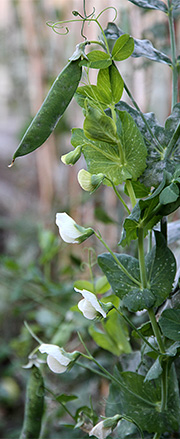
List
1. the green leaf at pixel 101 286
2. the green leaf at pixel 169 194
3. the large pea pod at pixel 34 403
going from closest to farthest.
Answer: the green leaf at pixel 169 194
the large pea pod at pixel 34 403
the green leaf at pixel 101 286

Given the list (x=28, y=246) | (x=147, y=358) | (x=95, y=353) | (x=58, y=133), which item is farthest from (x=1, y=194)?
(x=147, y=358)

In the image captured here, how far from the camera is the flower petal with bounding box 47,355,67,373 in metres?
0.30

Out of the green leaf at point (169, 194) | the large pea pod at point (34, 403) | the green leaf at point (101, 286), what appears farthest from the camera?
the green leaf at point (101, 286)

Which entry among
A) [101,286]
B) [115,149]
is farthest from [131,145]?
[101,286]

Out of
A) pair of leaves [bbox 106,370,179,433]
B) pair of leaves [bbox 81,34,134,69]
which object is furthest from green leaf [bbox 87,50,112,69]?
pair of leaves [bbox 106,370,179,433]

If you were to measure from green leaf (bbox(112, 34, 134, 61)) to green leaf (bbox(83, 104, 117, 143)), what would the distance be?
0.04m

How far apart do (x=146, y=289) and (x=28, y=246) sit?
127 cm

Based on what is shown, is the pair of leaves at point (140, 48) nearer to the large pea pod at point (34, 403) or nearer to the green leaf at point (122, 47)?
the green leaf at point (122, 47)

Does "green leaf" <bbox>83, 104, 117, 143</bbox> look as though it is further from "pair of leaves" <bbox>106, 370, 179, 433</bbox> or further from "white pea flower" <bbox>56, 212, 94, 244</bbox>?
"pair of leaves" <bbox>106, 370, 179, 433</bbox>

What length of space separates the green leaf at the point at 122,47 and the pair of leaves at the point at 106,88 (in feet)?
0.04

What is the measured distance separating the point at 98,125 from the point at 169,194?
59mm

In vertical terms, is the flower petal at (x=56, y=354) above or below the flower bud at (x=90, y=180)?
below

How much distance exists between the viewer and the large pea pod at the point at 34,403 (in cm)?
36

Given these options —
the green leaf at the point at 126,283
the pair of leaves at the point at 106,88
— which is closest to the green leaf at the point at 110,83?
the pair of leaves at the point at 106,88
